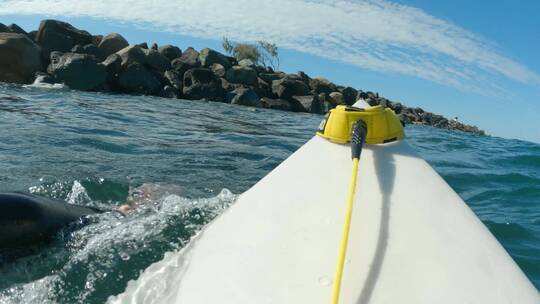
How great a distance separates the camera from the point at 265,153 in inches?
276

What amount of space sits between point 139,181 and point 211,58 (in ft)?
64.7

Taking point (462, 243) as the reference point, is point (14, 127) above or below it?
below

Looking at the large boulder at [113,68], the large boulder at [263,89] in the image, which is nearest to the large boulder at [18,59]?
the large boulder at [113,68]

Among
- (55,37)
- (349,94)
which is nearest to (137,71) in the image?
(55,37)

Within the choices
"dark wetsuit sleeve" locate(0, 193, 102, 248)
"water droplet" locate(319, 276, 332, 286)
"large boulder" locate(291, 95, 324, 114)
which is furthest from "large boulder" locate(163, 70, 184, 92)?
"water droplet" locate(319, 276, 332, 286)

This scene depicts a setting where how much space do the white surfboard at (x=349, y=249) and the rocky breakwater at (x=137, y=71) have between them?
638 inches

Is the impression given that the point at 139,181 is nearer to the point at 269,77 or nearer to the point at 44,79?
the point at 44,79

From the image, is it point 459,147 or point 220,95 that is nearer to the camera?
point 459,147

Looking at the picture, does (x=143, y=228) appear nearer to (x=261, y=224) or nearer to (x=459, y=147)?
(x=261, y=224)

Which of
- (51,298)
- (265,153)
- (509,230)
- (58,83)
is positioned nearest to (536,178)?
(509,230)

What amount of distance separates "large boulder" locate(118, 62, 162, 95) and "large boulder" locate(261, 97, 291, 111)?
15.6ft

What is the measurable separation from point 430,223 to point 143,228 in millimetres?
1998

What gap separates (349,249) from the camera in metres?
1.61

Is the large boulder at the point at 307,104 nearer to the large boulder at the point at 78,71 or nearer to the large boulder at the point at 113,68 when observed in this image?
the large boulder at the point at 113,68
